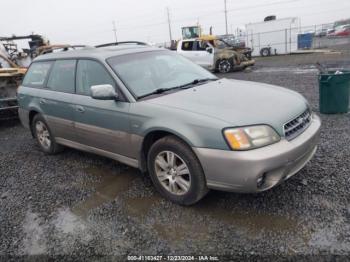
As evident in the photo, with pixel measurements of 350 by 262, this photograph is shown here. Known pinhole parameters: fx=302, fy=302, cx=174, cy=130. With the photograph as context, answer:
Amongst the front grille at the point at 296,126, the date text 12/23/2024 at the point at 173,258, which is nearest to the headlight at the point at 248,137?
the front grille at the point at 296,126

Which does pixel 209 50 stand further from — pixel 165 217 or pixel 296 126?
pixel 165 217

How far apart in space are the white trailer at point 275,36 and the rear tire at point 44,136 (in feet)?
75.2

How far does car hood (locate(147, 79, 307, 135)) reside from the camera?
2.81 metres

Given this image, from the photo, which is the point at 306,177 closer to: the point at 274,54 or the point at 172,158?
the point at 172,158

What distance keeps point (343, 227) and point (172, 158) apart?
1.69 metres

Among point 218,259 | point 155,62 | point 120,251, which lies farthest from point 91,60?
point 218,259

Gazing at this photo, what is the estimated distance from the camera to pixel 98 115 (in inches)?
148

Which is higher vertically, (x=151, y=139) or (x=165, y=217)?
(x=151, y=139)

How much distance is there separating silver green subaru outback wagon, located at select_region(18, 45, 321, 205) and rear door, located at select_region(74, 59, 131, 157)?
0.04 ft

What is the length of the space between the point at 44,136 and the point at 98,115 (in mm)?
1914

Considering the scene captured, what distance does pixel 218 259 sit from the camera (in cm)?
248

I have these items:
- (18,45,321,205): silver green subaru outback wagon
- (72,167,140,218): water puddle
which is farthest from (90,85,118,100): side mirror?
(72,167,140,218): water puddle

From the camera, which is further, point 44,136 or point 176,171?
point 44,136

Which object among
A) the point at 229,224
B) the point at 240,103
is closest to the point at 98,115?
the point at 240,103
